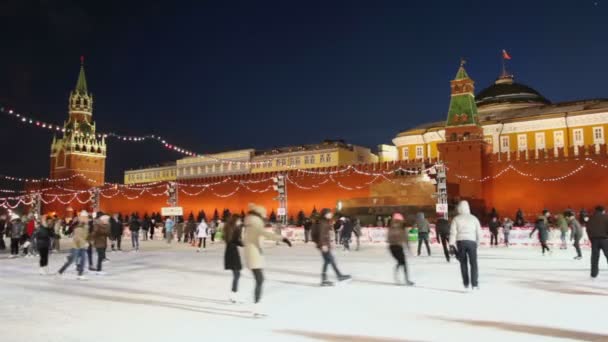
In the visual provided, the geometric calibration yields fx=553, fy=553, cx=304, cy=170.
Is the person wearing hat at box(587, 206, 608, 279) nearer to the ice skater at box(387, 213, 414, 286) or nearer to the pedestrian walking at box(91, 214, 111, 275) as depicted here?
the ice skater at box(387, 213, 414, 286)

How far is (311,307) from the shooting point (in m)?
6.24

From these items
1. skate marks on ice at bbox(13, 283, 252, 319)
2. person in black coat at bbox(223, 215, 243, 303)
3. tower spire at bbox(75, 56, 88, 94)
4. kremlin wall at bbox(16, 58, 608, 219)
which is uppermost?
tower spire at bbox(75, 56, 88, 94)

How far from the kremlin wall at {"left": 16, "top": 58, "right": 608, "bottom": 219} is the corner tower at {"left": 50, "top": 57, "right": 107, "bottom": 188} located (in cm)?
636

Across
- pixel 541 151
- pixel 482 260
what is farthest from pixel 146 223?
pixel 541 151

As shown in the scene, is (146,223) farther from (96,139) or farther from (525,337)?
(96,139)

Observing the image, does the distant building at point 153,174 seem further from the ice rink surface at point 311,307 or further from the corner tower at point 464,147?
the ice rink surface at point 311,307

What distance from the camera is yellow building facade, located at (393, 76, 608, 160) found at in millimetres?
34938

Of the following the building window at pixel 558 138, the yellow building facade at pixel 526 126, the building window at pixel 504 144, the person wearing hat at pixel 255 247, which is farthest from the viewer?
the building window at pixel 504 144

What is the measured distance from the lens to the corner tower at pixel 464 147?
30.9 metres

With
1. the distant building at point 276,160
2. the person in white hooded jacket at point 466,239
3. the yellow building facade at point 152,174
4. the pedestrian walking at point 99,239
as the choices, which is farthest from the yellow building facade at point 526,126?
the yellow building facade at point 152,174

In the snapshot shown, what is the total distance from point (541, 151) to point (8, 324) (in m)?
28.8

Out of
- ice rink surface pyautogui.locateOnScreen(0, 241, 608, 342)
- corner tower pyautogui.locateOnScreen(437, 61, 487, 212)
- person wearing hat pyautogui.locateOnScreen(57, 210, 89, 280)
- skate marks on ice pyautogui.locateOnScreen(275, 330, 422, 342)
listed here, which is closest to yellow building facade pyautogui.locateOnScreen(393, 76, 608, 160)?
corner tower pyautogui.locateOnScreen(437, 61, 487, 212)

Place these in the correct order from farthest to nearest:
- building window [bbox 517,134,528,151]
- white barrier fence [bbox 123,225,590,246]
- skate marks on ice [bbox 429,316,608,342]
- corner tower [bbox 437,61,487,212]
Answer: building window [bbox 517,134,528,151] < corner tower [bbox 437,61,487,212] < white barrier fence [bbox 123,225,590,246] < skate marks on ice [bbox 429,316,608,342]

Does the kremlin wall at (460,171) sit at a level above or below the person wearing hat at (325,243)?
above
